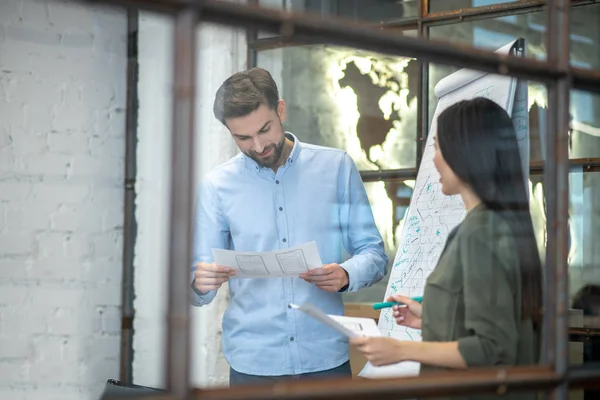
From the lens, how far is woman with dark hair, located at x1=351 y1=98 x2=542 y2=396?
1.37m

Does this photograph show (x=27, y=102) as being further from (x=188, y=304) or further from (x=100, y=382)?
(x=188, y=304)

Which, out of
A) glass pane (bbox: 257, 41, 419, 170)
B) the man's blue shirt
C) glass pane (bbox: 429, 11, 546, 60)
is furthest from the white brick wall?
glass pane (bbox: 429, 11, 546, 60)

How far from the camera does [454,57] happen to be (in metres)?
1.15

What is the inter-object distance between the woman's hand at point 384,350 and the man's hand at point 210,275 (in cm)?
71

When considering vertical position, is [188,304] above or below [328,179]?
below

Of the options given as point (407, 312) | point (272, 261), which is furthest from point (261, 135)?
point (407, 312)

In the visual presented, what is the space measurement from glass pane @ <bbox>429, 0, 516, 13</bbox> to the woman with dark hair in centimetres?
154

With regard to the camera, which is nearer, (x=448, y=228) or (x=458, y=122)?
(x=458, y=122)

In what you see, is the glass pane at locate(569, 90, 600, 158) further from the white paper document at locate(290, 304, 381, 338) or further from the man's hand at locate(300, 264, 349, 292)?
the white paper document at locate(290, 304, 381, 338)

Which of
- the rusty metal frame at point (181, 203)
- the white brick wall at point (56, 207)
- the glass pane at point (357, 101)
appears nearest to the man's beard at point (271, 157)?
the glass pane at point (357, 101)

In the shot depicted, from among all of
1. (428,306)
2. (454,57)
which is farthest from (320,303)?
(454,57)

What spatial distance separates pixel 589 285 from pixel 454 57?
0.76 m

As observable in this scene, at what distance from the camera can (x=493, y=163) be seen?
154 cm

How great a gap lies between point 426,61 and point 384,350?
0.46 meters
